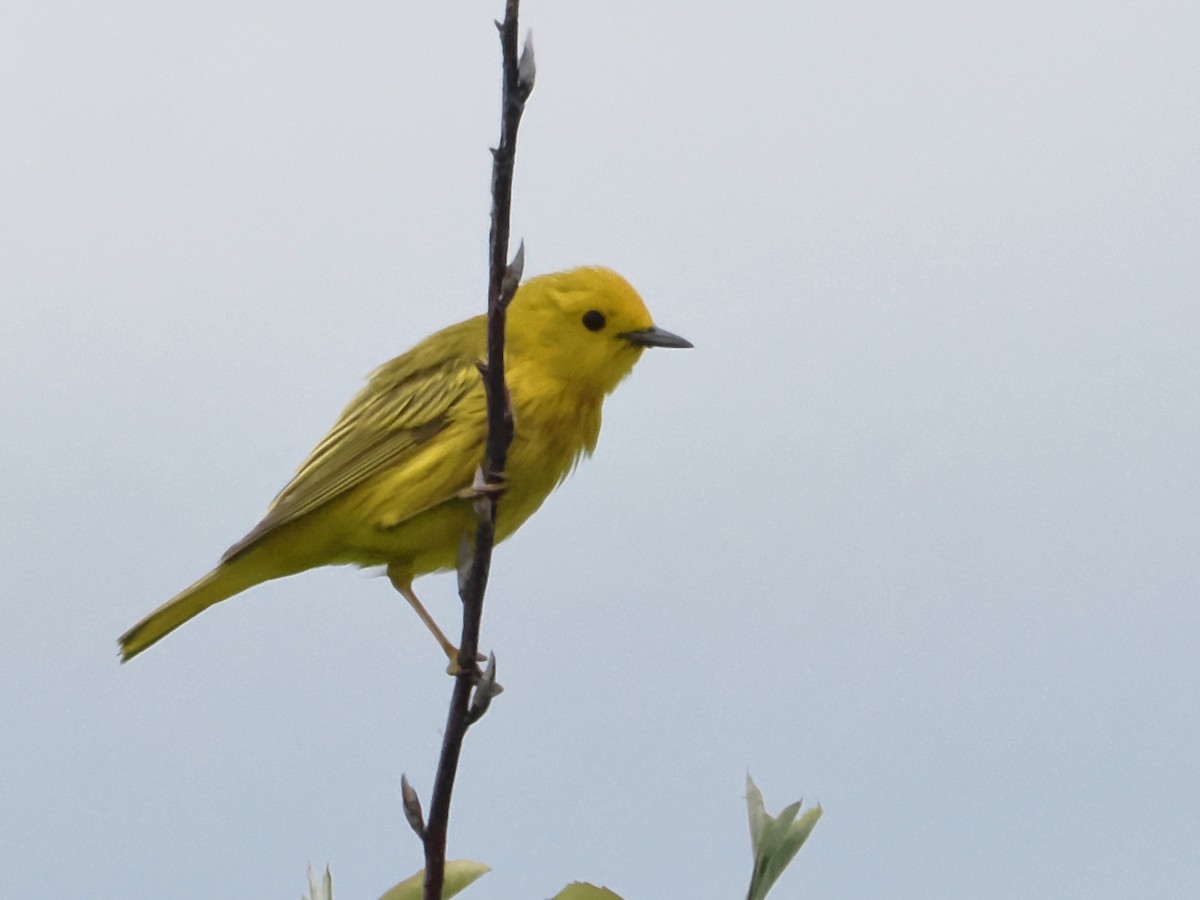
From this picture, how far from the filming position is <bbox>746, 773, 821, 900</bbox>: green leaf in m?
2.06

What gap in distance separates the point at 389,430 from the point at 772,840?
9.52 ft

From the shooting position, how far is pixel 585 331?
485 centimetres

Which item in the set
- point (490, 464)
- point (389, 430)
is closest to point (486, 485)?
point (490, 464)

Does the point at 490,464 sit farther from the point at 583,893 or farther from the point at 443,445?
the point at 443,445

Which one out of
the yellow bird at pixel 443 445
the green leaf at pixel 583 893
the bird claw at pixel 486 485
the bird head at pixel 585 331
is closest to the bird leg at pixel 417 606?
the yellow bird at pixel 443 445

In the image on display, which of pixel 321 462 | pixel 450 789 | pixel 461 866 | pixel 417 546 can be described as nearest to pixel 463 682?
pixel 450 789

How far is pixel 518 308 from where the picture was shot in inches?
198

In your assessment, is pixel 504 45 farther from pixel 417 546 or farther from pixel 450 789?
pixel 417 546

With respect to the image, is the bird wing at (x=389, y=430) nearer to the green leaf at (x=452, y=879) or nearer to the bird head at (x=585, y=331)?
the bird head at (x=585, y=331)

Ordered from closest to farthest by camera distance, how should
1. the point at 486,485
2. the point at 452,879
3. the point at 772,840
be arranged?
the point at 772,840, the point at 452,879, the point at 486,485

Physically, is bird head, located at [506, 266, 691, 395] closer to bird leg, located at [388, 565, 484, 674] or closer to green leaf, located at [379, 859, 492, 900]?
bird leg, located at [388, 565, 484, 674]

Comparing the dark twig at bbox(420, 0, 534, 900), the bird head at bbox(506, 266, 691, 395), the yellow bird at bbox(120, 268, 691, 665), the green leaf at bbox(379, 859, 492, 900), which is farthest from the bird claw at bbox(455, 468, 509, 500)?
the bird head at bbox(506, 266, 691, 395)

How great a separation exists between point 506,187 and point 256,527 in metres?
2.72

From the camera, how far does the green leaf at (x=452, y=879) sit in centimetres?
254
